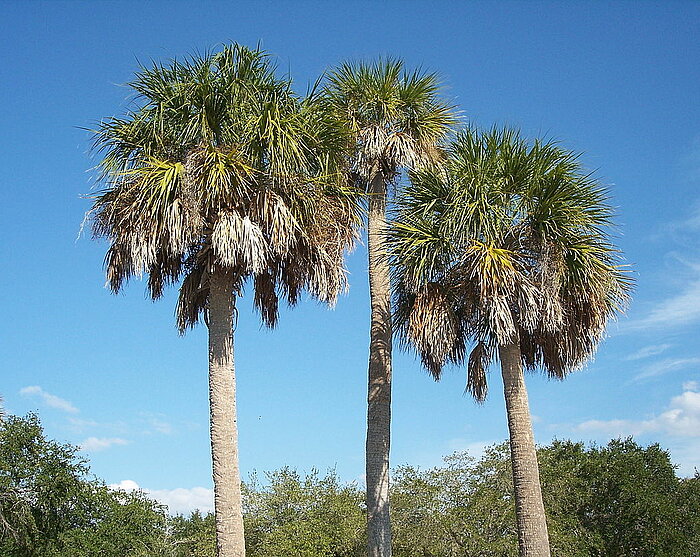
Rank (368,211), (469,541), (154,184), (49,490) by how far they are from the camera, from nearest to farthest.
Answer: (154,184) → (368,211) → (469,541) → (49,490)

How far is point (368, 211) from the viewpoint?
1505cm

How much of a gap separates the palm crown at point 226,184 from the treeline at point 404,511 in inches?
521

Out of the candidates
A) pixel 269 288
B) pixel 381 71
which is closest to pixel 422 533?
pixel 269 288

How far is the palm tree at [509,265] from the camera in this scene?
1261cm

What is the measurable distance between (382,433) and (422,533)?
37.1 feet

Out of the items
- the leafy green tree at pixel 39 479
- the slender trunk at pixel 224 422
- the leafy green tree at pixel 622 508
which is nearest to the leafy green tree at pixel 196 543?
the leafy green tree at pixel 39 479

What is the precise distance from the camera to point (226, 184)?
462 inches

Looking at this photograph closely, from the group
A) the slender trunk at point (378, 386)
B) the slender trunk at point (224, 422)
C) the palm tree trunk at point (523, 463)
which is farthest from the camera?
the slender trunk at point (378, 386)

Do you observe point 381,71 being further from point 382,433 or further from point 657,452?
point 657,452

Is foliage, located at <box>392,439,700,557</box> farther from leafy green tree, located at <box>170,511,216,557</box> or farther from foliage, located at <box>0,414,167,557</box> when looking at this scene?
foliage, located at <box>0,414,167,557</box>

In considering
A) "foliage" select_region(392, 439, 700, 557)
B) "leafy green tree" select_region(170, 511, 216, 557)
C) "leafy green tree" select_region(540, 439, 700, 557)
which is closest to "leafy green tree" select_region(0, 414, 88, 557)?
"leafy green tree" select_region(170, 511, 216, 557)

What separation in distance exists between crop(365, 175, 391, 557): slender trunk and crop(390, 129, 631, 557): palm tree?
0.52 m

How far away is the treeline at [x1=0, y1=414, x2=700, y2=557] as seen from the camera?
2361cm

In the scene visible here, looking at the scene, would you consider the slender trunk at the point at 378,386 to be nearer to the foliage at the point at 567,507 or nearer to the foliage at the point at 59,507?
the foliage at the point at 567,507
